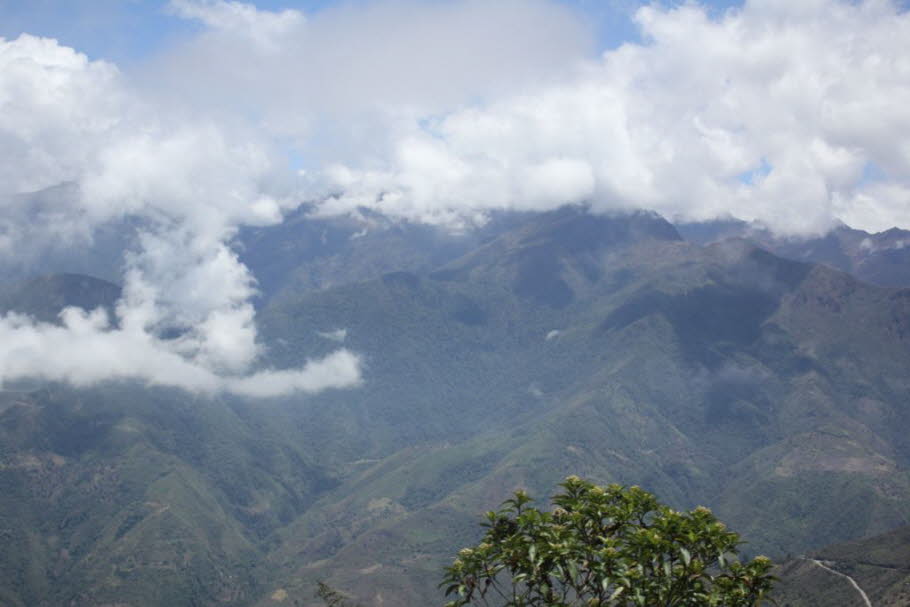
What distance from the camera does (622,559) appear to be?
35625mm

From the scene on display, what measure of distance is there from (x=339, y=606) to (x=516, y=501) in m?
24.2

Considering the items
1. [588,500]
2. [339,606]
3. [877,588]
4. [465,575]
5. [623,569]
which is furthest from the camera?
[877,588]

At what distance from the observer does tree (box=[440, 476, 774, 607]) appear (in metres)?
34.2

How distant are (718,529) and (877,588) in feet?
668

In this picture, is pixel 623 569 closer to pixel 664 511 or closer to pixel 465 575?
pixel 664 511

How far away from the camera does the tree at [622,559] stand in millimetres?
34250

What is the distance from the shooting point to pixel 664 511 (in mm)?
36281

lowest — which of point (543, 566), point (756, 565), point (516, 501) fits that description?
point (756, 565)

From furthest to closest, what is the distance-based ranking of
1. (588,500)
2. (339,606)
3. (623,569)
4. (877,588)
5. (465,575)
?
(877,588)
(339,606)
(588,500)
(465,575)
(623,569)

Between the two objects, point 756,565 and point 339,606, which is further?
point 339,606

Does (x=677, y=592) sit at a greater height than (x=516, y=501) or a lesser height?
lesser

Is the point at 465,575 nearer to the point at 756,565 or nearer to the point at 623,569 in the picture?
the point at 623,569

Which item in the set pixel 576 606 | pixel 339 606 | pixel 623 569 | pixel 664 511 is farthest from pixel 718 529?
pixel 339 606

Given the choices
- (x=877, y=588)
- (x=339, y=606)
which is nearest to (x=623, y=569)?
(x=339, y=606)
